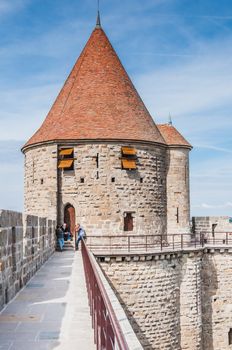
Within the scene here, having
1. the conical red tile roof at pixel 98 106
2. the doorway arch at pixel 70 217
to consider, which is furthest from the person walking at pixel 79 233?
the conical red tile roof at pixel 98 106

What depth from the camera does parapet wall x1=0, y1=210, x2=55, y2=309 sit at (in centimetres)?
717

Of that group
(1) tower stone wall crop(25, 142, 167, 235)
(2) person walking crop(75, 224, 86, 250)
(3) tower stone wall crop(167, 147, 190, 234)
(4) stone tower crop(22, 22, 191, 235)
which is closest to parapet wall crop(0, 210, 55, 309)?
(2) person walking crop(75, 224, 86, 250)

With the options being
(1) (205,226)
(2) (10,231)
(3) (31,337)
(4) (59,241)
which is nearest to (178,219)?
(1) (205,226)

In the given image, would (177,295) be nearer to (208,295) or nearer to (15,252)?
(208,295)

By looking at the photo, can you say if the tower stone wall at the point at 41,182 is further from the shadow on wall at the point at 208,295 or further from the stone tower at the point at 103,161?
the shadow on wall at the point at 208,295

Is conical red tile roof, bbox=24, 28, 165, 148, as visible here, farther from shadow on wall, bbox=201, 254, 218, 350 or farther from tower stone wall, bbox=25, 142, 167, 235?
shadow on wall, bbox=201, 254, 218, 350

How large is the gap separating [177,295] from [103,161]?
23.0 ft

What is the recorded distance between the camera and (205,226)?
92.5 ft

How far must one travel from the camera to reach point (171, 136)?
26406 mm

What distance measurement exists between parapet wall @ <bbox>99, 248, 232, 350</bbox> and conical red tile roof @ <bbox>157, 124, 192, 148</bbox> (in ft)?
20.9

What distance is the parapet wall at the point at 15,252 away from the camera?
23.5 ft

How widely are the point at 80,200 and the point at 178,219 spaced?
5623 mm

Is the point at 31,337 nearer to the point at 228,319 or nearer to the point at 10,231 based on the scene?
the point at 10,231

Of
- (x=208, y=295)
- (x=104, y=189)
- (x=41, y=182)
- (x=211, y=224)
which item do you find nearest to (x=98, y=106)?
(x=104, y=189)
